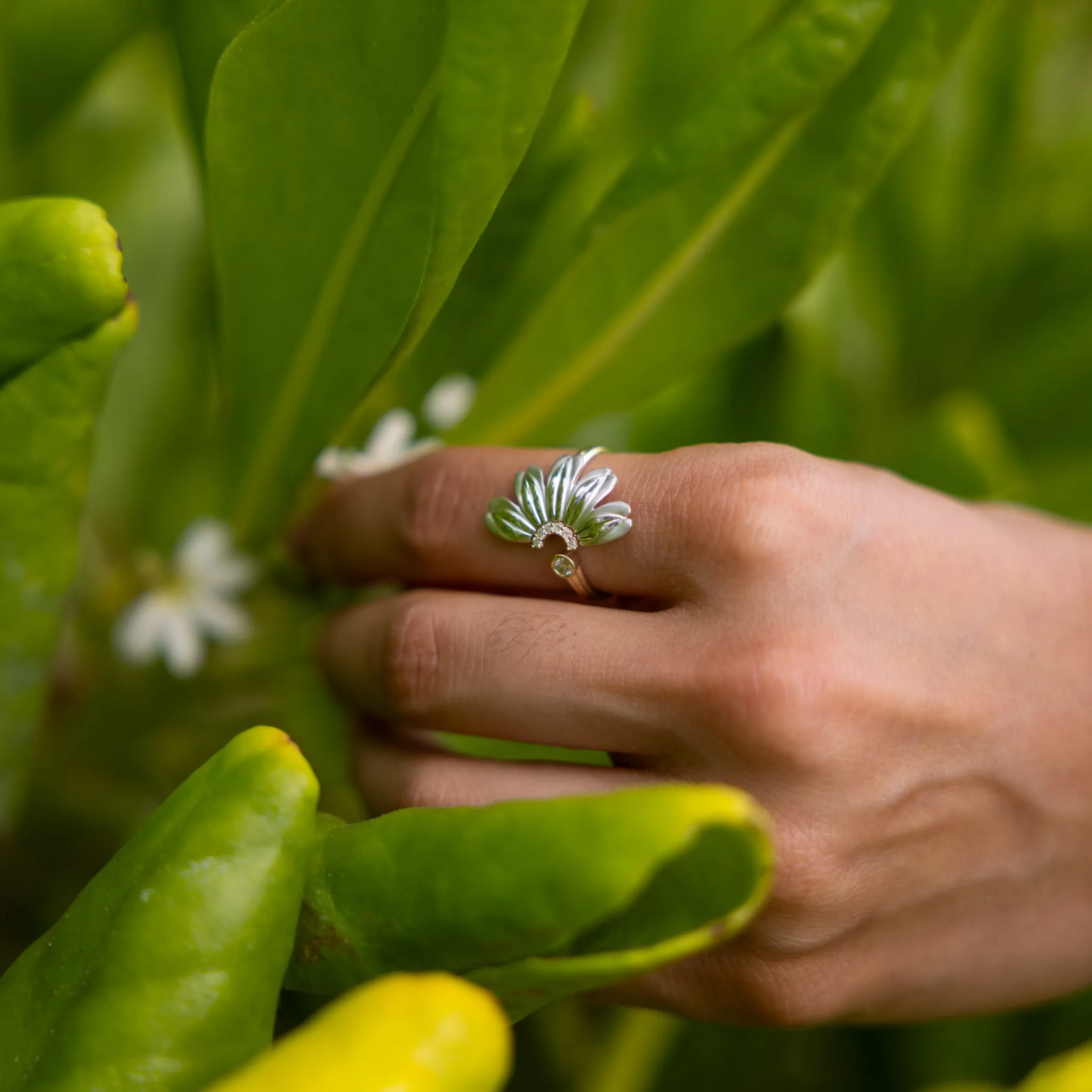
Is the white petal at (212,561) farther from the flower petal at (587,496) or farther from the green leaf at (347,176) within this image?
the flower petal at (587,496)

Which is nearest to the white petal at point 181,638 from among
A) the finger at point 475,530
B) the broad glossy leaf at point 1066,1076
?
the finger at point 475,530

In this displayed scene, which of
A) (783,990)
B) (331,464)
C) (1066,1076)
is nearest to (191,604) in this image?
(331,464)

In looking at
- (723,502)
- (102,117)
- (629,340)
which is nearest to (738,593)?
(723,502)

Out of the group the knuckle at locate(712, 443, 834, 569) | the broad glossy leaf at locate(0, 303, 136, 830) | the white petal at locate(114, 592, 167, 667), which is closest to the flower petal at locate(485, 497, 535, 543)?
the knuckle at locate(712, 443, 834, 569)

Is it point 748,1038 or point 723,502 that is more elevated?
point 723,502

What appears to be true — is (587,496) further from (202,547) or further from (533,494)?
(202,547)

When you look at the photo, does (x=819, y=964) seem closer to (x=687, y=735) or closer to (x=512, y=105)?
(x=687, y=735)

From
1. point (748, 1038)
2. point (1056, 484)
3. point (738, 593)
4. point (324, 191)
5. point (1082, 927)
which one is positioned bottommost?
point (748, 1038)
